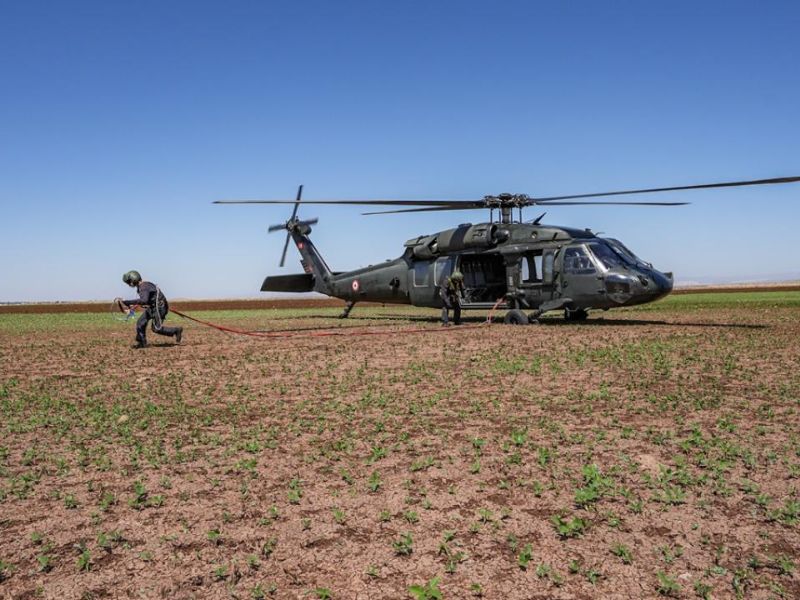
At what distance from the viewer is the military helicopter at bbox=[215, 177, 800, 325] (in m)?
17.6

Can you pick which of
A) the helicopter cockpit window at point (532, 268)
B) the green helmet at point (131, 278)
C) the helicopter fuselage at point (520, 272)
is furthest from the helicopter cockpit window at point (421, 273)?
the green helmet at point (131, 278)

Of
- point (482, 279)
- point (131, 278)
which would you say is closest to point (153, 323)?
point (131, 278)

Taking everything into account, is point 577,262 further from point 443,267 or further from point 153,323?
point 153,323

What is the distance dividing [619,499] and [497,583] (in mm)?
1673

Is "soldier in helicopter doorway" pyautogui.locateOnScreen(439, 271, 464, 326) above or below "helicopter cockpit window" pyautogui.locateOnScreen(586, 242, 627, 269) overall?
below

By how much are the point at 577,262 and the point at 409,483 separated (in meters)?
14.1

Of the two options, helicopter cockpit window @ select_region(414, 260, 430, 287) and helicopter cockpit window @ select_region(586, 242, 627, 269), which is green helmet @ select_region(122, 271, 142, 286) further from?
helicopter cockpit window @ select_region(586, 242, 627, 269)

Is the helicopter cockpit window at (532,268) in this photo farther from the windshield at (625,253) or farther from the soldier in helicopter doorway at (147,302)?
the soldier in helicopter doorway at (147,302)

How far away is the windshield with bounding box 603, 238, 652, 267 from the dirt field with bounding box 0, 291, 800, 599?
283 inches

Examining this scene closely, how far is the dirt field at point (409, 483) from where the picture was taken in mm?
3832

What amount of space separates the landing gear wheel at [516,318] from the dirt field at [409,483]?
795cm

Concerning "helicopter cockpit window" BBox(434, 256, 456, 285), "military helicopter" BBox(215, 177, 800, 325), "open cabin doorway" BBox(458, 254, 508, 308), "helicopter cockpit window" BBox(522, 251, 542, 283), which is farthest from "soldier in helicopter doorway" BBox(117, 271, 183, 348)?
"helicopter cockpit window" BBox(522, 251, 542, 283)

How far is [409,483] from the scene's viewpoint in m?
5.39

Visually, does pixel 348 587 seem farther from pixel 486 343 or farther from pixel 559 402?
pixel 486 343
